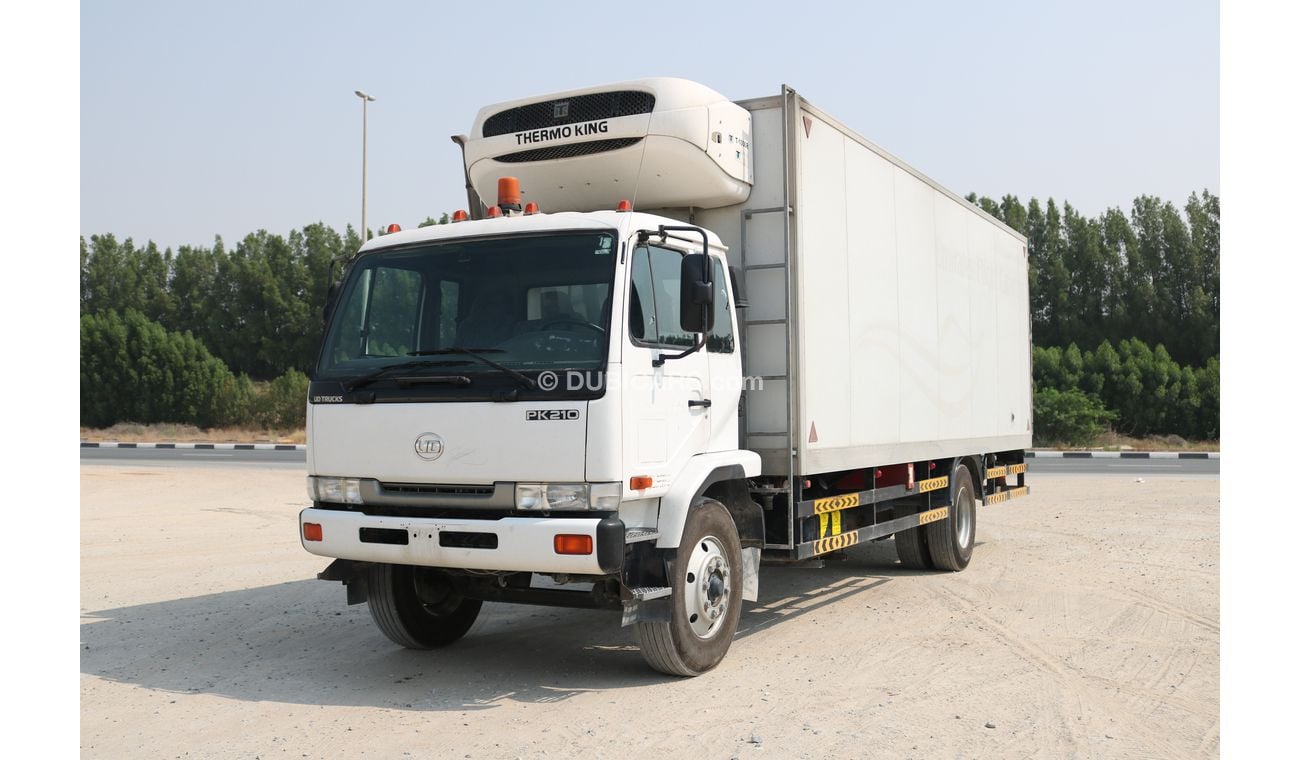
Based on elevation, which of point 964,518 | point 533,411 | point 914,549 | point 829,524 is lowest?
point 914,549

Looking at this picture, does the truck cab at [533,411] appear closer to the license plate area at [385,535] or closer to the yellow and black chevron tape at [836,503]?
the license plate area at [385,535]

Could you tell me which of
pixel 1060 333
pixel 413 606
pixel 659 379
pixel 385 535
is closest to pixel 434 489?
pixel 385 535

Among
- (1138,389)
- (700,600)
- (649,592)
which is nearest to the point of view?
(649,592)

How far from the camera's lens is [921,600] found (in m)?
8.93

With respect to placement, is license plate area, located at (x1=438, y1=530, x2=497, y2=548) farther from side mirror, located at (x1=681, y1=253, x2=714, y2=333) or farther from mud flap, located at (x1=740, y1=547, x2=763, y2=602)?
mud flap, located at (x1=740, y1=547, x2=763, y2=602)

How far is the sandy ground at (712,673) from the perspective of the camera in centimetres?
516

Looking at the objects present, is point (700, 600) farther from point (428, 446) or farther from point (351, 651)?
point (351, 651)

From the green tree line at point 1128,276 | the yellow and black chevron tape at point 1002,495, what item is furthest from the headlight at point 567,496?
the green tree line at point 1128,276

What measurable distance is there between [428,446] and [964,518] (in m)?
6.33

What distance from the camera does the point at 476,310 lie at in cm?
616

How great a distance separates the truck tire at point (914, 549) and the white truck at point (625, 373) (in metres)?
1.72

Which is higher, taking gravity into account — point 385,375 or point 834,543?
point 385,375

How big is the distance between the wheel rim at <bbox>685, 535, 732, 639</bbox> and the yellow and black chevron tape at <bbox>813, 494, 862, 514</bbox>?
1072 mm
